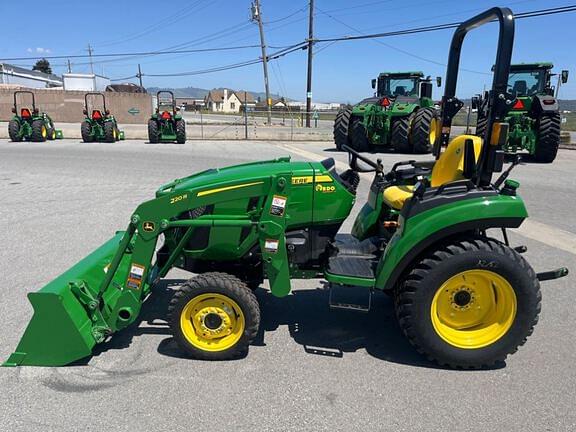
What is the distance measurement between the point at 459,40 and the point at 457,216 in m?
1.64

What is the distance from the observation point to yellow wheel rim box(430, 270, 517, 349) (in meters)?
2.79

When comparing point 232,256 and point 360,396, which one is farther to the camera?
point 232,256

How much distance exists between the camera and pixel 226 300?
2830 millimetres

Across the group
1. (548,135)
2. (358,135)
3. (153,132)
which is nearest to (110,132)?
(153,132)

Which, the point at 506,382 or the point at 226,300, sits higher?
the point at 226,300

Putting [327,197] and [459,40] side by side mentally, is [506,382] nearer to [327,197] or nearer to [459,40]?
[327,197]

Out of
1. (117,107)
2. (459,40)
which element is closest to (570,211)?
(459,40)

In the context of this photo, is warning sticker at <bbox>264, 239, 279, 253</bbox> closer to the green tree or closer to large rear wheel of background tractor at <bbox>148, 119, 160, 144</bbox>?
large rear wheel of background tractor at <bbox>148, 119, 160, 144</bbox>

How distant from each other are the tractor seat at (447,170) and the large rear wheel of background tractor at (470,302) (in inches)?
24.1

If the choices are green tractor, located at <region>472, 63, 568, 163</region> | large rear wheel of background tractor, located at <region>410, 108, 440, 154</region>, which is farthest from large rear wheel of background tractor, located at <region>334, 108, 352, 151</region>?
green tractor, located at <region>472, 63, 568, 163</region>

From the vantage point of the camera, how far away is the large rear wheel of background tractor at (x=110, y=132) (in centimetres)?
1675

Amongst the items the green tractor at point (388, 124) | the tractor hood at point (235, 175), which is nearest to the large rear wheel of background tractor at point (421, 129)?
the green tractor at point (388, 124)

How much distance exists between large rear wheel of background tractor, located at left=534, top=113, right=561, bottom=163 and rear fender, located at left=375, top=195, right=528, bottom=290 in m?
11.0

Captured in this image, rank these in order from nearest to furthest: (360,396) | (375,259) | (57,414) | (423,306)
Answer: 1. (57,414)
2. (360,396)
3. (423,306)
4. (375,259)
